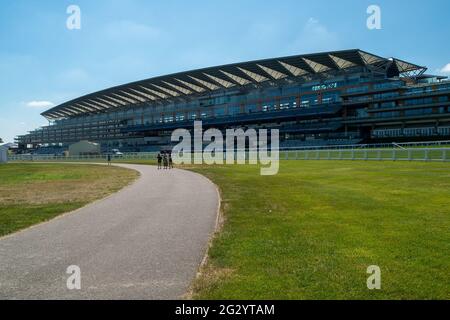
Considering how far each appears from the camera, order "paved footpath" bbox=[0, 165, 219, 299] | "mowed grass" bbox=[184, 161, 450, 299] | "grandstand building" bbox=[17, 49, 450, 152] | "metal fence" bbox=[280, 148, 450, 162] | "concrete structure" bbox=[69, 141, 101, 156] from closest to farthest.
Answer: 1. "mowed grass" bbox=[184, 161, 450, 299]
2. "paved footpath" bbox=[0, 165, 219, 299]
3. "metal fence" bbox=[280, 148, 450, 162]
4. "grandstand building" bbox=[17, 49, 450, 152]
5. "concrete structure" bbox=[69, 141, 101, 156]

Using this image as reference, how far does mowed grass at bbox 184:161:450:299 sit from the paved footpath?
0.50 meters

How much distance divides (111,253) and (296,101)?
86924 millimetres

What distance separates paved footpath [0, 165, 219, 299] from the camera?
4.96 metres

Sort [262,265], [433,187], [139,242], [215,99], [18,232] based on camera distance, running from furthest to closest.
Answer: [215,99]
[433,187]
[18,232]
[139,242]
[262,265]

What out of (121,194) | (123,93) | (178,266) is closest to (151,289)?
(178,266)

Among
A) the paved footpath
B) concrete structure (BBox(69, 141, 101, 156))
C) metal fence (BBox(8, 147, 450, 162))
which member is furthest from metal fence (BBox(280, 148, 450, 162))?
concrete structure (BBox(69, 141, 101, 156))

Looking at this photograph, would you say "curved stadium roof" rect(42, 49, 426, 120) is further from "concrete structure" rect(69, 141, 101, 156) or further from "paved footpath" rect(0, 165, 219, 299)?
"paved footpath" rect(0, 165, 219, 299)

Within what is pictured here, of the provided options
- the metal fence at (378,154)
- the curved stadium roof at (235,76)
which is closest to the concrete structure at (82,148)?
the curved stadium roof at (235,76)

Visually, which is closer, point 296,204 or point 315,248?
point 315,248

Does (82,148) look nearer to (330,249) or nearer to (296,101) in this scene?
(296,101)

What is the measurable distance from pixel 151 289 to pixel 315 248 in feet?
9.47

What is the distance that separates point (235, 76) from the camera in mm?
98562
